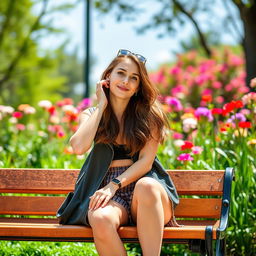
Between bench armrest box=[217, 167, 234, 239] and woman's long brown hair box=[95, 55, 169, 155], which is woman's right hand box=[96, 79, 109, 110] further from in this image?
bench armrest box=[217, 167, 234, 239]

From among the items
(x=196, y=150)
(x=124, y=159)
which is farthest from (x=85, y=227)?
(x=196, y=150)

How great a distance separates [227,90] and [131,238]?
377 inches

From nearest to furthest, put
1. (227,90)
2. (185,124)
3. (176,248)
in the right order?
(176,248) → (185,124) → (227,90)

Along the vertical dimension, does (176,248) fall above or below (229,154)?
below

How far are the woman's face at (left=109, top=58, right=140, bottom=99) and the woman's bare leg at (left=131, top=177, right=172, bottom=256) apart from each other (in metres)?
0.62

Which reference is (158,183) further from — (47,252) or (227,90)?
(227,90)

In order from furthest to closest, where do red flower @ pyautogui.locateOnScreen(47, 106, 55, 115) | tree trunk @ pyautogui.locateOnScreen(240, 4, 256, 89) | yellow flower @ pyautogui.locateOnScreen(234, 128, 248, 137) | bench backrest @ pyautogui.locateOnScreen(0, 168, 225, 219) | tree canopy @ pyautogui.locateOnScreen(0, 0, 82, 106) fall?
1. tree canopy @ pyautogui.locateOnScreen(0, 0, 82, 106)
2. tree trunk @ pyautogui.locateOnScreen(240, 4, 256, 89)
3. red flower @ pyautogui.locateOnScreen(47, 106, 55, 115)
4. yellow flower @ pyautogui.locateOnScreen(234, 128, 248, 137)
5. bench backrest @ pyautogui.locateOnScreen(0, 168, 225, 219)

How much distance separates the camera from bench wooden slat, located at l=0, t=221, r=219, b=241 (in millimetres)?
3451

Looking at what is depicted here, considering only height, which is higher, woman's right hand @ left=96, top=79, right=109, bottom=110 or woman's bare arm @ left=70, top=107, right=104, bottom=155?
woman's right hand @ left=96, top=79, right=109, bottom=110

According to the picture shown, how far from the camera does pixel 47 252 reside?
460 centimetres

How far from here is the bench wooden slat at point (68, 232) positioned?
11.3 ft

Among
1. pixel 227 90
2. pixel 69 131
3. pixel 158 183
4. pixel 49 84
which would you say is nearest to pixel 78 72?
pixel 49 84

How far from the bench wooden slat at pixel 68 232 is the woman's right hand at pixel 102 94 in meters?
0.76

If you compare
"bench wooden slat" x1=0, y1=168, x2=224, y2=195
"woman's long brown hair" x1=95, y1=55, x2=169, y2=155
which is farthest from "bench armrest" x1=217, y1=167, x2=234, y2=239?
"woman's long brown hair" x1=95, y1=55, x2=169, y2=155
